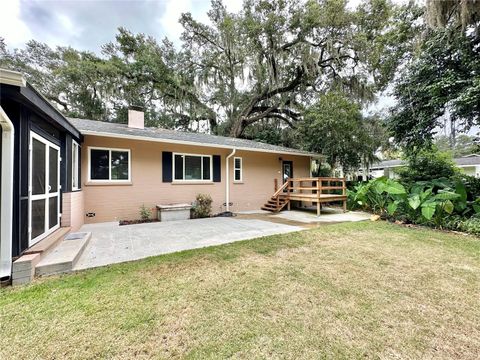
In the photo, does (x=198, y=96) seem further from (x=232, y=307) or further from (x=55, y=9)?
(x=232, y=307)

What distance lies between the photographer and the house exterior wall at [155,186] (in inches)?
251

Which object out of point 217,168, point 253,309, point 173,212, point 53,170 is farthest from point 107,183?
point 253,309

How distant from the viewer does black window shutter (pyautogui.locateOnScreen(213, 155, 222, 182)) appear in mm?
8531

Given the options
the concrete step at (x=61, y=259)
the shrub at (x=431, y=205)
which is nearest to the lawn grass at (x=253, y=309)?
the concrete step at (x=61, y=259)

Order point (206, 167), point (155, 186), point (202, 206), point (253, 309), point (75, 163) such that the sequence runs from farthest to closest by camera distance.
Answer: point (206, 167) → point (202, 206) → point (155, 186) → point (75, 163) → point (253, 309)

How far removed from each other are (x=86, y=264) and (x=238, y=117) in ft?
46.1

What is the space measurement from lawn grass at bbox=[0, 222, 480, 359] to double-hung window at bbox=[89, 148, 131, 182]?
165 inches

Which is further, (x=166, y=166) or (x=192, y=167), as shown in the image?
(x=192, y=167)

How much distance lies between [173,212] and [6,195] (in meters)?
4.59

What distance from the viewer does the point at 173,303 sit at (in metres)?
2.31

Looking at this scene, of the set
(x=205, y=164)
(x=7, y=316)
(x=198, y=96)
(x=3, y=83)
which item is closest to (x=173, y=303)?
(x=7, y=316)

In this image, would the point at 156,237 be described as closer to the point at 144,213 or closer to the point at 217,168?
the point at 144,213

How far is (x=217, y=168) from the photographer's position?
8578 mm

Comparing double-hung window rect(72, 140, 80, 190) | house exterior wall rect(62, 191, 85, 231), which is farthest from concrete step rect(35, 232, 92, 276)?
double-hung window rect(72, 140, 80, 190)
